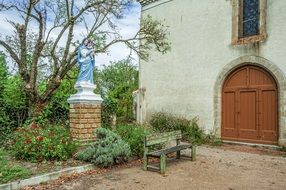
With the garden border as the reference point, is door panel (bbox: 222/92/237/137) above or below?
above

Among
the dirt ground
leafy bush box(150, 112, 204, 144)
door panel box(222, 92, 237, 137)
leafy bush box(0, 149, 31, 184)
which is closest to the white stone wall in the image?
leafy bush box(150, 112, 204, 144)

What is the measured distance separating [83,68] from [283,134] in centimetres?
683

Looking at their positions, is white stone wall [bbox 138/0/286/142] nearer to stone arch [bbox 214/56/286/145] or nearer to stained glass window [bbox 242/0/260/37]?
stone arch [bbox 214/56/286/145]

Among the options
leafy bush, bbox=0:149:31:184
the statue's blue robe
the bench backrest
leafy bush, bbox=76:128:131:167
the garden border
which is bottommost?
the garden border

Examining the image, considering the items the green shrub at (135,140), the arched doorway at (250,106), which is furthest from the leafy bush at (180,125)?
the green shrub at (135,140)

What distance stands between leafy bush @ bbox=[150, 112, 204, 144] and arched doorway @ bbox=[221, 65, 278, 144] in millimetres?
1020

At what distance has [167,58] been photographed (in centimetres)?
1381

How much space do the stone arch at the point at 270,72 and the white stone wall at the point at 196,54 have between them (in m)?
0.15

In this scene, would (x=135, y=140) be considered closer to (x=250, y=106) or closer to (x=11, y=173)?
(x=11, y=173)

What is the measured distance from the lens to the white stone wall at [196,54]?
33.2ft

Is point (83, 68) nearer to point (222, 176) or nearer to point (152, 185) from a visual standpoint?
point (152, 185)

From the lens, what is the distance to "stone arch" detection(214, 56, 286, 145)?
31.8ft

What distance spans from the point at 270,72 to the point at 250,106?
1.43 metres

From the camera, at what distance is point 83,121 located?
7910 millimetres
